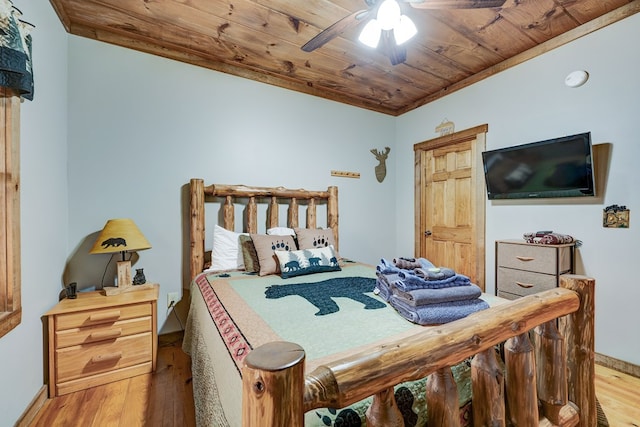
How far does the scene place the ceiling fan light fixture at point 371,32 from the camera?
5.56ft

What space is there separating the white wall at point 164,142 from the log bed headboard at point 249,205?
0.15 meters

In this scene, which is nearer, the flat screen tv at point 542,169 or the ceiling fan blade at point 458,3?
the ceiling fan blade at point 458,3

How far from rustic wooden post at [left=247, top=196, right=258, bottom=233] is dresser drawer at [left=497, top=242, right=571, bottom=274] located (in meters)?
2.16

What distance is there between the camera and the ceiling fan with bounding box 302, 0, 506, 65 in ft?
4.83

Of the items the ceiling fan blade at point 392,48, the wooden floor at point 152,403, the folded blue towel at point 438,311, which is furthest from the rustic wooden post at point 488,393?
the ceiling fan blade at point 392,48

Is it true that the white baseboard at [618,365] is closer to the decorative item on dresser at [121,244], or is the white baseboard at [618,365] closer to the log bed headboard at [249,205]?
the log bed headboard at [249,205]

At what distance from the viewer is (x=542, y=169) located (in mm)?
2311

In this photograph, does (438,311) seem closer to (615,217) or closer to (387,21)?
(387,21)

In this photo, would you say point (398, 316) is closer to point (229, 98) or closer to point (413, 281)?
point (413, 281)

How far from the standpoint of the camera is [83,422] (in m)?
1.48

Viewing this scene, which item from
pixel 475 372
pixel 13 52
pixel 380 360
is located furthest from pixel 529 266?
pixel 13 52

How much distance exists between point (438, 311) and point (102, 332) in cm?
200

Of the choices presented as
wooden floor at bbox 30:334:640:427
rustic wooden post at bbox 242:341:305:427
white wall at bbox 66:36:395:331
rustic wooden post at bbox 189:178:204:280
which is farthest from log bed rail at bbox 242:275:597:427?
white wall at bbox 66:36:395:331

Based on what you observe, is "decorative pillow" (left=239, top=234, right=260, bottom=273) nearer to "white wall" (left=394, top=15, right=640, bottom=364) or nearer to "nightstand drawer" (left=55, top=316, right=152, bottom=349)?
"nightstand drawer" (left=55, top=316, right=152, bottom=349)
